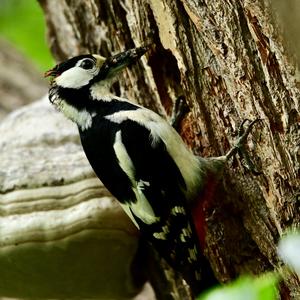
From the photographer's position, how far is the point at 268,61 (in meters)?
2.92

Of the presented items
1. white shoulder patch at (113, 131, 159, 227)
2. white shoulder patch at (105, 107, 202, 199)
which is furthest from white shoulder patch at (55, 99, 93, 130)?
white shoulder patch at (113, 131, 159, 227)

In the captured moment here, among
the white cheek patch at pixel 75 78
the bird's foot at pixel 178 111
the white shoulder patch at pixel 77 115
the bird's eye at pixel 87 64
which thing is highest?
the bird's eye at pixel 87 64

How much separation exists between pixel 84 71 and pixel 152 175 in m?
0.74

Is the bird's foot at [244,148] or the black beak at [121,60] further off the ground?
the black beak at [121,60]

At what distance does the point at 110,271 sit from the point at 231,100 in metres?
1.12

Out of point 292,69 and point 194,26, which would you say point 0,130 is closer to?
point 194,26

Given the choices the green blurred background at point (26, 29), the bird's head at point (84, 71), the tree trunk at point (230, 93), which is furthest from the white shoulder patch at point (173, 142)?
the green blurred background at point (26, 29)

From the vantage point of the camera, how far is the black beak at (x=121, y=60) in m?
3.58

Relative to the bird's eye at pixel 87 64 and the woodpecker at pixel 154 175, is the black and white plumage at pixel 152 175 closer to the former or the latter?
the woodpecker at pixel 154 175

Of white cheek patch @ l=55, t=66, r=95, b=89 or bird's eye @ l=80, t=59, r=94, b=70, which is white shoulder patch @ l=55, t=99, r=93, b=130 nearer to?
white cheek patch @ l=55, t=66, r=95, b=89

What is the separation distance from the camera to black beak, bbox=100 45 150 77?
358 centimetres

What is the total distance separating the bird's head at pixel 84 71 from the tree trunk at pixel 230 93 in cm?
15

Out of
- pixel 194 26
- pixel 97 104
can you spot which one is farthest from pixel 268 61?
pixel 97 104

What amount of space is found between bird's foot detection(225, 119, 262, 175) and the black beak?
2.24 ft
